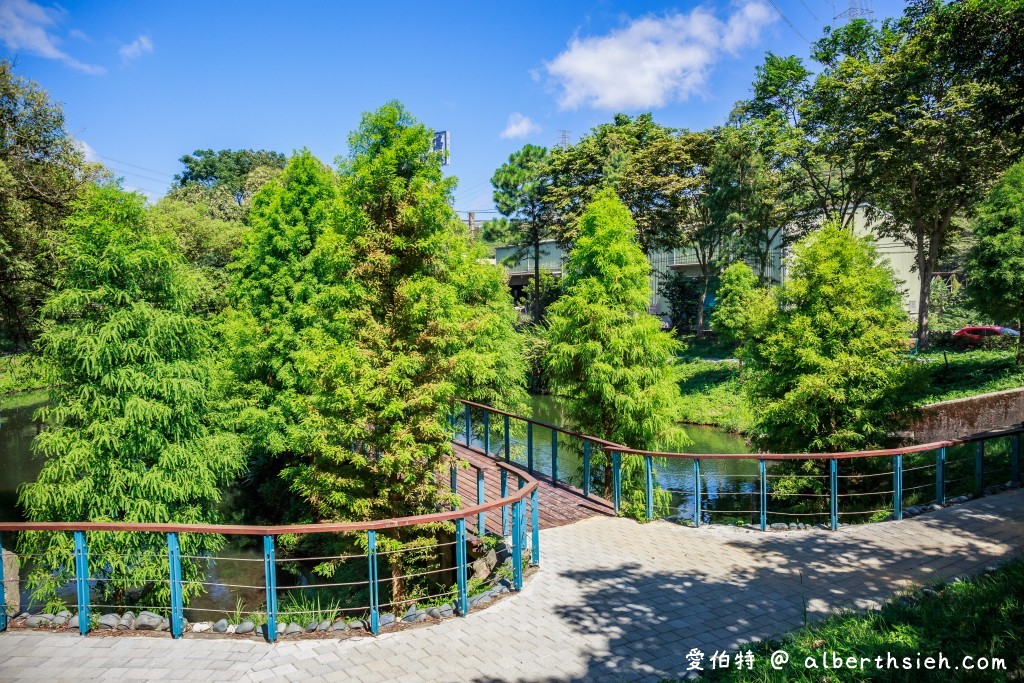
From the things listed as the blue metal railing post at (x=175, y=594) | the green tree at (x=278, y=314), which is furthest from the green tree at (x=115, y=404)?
the blue metal railing post at (x=175, y=594)

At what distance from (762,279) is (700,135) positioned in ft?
26.4

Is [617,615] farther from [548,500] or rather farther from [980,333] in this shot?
[980,333]

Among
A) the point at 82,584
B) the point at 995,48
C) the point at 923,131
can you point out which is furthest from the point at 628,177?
the point at 82,584

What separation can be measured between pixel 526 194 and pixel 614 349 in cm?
2233

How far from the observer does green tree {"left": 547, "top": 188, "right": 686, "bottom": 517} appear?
40.7ft

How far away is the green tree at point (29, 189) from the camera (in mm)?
12492

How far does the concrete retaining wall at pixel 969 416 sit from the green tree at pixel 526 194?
65.5ft

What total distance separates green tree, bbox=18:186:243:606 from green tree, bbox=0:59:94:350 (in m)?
3.34

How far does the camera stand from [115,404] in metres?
9.88

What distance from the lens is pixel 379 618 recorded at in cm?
620

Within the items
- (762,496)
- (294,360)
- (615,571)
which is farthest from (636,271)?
(294,360)

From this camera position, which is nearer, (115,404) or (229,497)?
(115,404)

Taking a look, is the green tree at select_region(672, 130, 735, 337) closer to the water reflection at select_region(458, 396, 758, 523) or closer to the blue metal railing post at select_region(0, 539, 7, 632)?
the water reflection at select_region(458, 396, 758, 523)

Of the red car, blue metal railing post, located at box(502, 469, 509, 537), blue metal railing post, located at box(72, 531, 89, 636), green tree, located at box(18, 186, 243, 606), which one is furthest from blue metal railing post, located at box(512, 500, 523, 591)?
the red car
